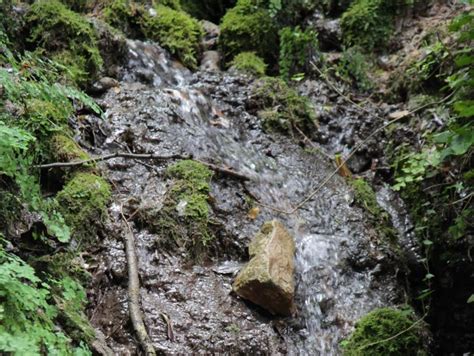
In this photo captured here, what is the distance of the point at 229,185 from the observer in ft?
14.1

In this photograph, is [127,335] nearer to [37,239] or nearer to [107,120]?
[37,239]

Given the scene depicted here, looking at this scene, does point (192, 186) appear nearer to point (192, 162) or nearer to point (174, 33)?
point (192, 162)

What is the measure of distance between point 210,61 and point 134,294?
4.87 m

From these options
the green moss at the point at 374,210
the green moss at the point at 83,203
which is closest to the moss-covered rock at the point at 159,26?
the green moss at the point at 374,210

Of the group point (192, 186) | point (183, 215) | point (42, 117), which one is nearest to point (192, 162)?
point (192, 186)

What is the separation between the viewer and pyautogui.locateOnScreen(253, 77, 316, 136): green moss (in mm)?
5617

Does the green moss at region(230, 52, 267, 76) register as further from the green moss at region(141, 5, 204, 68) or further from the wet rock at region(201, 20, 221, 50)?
the wet rock at region(201, 20, 221, 50)

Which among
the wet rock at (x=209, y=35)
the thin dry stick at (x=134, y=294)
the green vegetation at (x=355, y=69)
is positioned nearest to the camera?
the thin dry stick at (x=134, y=294)

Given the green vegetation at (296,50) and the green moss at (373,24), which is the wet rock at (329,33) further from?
the green vegetation at (296,50)

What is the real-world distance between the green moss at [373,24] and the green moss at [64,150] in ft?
15.0

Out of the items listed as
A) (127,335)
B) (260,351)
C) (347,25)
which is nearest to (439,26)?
(347,25)

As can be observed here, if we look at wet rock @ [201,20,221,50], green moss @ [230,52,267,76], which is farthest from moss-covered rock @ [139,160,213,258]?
wet rock @ [201,20,221,50]

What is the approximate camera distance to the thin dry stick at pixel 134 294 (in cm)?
264

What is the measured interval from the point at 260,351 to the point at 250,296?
395 millimetres
